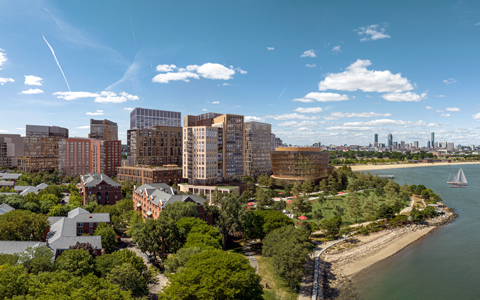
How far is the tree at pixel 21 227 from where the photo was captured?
1898 inches

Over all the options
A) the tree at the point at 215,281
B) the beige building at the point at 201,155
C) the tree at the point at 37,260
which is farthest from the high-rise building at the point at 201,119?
the tree at the point at 215,281

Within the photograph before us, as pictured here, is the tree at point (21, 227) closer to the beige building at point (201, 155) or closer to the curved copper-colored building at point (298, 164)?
the beige building at point (201, 155)

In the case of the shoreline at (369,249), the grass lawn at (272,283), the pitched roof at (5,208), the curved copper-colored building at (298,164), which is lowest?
the shoreline at (369,249)

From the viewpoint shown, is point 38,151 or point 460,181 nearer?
point 460,181

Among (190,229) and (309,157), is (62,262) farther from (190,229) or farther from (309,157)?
(309,157)

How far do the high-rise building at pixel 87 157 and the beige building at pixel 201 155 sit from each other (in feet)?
224

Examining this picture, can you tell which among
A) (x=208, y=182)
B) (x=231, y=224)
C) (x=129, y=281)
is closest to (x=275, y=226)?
(x=231, y=224)

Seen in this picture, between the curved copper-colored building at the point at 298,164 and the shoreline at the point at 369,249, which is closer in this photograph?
the shoreline at the point at 369,249

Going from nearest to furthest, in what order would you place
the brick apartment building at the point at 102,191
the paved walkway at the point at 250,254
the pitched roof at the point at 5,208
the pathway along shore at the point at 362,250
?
the paved walkway at the point at 250,254
the pathway along shore at the point at 362,250
the pitched roof at the point at 5,208
the brick apartment building at the point at 102,191

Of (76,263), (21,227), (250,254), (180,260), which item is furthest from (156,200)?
(180,260)

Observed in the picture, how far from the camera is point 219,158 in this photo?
117 metres

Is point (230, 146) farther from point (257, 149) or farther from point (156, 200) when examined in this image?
point (156, 200)

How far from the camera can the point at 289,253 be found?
43656 mm

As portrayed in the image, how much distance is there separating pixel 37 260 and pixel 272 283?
36508mm
